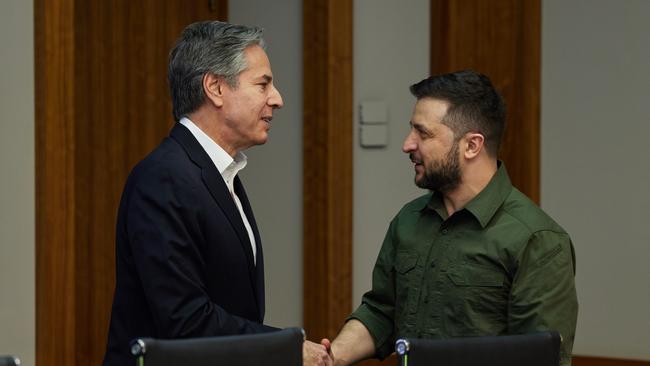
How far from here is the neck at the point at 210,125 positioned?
2797 millimetres

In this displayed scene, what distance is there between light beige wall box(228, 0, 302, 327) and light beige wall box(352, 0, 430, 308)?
249mm

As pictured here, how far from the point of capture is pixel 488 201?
9.59ft

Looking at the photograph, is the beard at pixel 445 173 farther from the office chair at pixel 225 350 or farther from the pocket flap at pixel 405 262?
the office chair at pixel 225 350

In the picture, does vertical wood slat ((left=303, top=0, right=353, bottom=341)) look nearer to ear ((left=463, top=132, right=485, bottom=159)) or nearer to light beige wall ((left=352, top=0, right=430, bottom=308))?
light beige wall ((left=352, top=0, right=430, bottom=308))

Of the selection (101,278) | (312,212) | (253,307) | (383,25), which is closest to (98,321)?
(101,278)

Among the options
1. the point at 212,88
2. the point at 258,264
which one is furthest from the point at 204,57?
the point at 258,264

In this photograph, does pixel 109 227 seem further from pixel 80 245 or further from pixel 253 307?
pixel 253 307

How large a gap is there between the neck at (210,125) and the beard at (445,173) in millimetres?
495

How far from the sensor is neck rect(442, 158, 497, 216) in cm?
297

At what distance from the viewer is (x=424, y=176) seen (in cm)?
297
